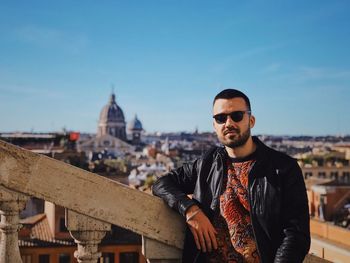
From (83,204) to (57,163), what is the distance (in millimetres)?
248

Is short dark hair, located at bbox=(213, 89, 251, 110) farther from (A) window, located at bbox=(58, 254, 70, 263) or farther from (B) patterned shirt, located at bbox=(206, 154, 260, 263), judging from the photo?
(A) window, located at bbox=(58, 254, 70, 263)

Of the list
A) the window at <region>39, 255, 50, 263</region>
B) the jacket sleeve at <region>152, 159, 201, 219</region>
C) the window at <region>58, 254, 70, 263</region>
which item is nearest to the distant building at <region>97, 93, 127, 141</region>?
the window at <region>39, 255, 50, 263</region>

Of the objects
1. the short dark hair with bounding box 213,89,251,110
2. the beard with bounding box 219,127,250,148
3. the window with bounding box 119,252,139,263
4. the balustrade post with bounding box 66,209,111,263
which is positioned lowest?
the window with bounding box 119,252,139,263

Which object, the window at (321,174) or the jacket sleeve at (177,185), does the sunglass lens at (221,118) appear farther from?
the window at (321,174)

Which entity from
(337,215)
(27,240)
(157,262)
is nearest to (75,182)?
(157,262)

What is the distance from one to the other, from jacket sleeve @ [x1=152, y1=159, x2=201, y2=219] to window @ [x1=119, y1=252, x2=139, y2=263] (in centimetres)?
1405

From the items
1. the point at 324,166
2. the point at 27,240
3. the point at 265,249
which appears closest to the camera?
the point at 265,249

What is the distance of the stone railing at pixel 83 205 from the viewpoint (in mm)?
2436

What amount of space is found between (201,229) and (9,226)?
3.11 ft

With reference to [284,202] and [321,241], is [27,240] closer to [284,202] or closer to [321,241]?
[321,241]

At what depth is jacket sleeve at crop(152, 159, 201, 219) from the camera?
260cm

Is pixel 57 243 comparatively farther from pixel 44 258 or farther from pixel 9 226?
pixel 9 226

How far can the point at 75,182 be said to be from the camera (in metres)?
2.53

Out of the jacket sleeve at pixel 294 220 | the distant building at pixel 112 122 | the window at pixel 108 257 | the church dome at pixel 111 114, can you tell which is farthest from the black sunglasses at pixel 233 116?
the church dome at pixel 111 114
